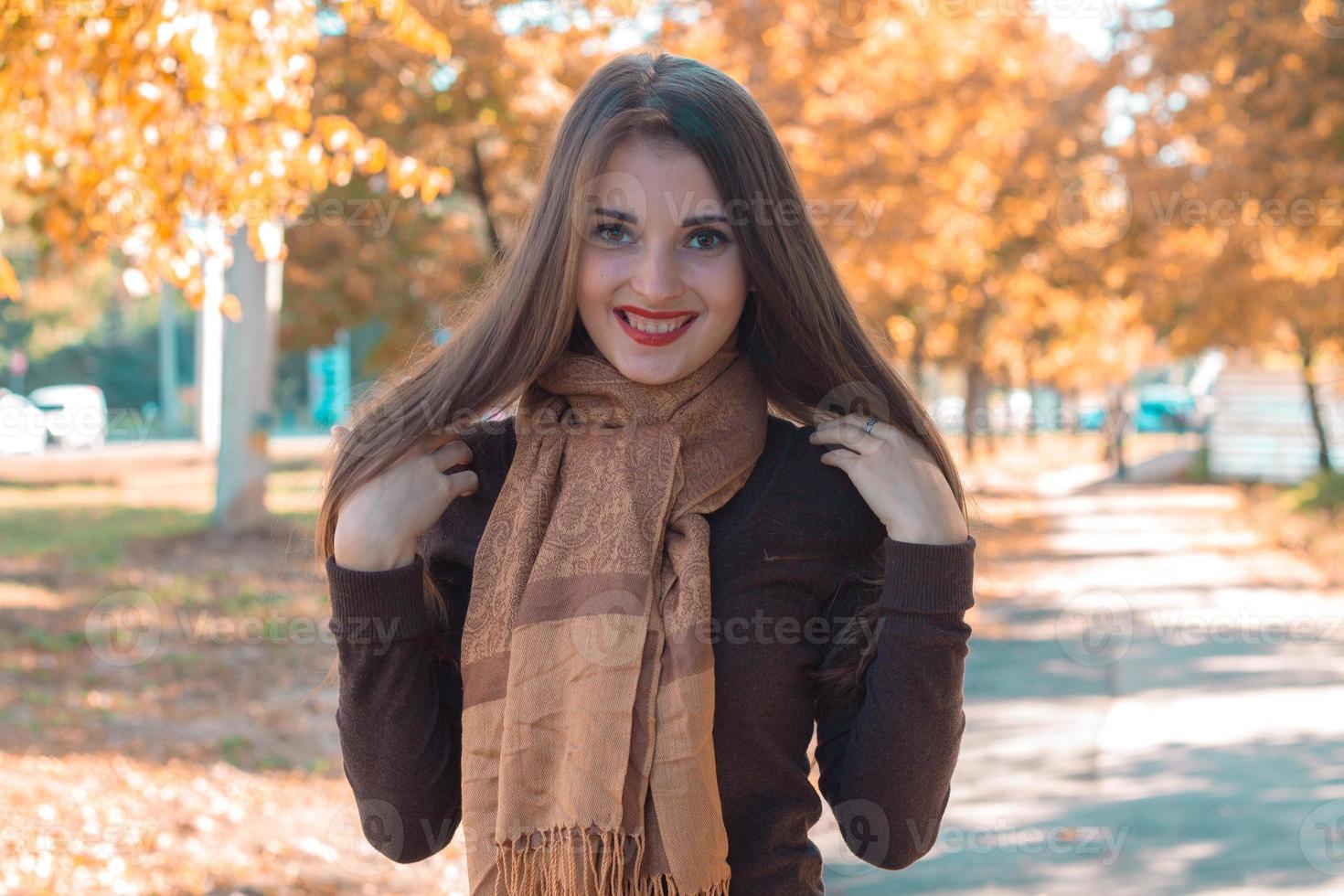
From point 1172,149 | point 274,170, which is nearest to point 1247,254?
point 1172,149

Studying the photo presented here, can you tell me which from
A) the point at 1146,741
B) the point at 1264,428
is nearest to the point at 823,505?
the point at 1146,741

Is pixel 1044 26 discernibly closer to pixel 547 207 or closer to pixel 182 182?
pixel 182 182

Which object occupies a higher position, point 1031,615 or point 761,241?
point 761,241

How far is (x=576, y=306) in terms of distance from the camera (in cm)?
240

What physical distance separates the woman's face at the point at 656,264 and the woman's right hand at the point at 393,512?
1.15 ft

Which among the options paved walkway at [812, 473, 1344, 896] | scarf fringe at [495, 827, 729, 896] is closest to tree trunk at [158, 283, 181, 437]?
paved walkway at [812, 473, 1344, 896]

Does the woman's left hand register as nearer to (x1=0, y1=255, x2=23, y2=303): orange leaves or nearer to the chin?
the chin

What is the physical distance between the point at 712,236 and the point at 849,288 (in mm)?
2471

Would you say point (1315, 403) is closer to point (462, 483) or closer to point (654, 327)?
point (654, 327)

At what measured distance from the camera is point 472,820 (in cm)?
227

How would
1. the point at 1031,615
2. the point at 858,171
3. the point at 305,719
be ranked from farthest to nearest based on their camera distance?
the point at 858,171 < the point at 1031,615 < the point at 305,719

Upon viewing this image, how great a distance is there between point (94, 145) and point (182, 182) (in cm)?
34

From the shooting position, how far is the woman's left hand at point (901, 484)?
7.35 ft

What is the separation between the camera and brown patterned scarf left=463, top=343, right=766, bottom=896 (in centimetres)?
221
